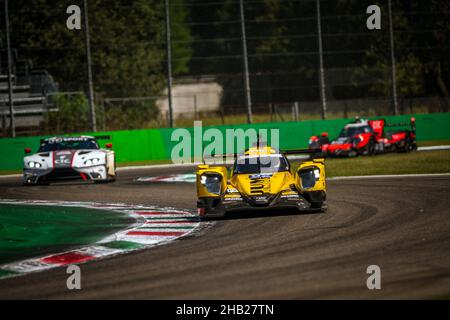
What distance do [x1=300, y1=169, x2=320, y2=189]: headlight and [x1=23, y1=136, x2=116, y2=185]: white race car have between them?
30.1ft

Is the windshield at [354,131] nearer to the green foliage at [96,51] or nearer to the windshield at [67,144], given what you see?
the windshield at [67,144]

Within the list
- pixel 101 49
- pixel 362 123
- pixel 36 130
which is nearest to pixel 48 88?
pixel 36 130

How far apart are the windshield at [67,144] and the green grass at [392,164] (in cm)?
653

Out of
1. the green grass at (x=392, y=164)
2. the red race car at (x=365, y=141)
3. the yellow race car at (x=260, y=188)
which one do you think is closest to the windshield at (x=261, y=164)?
the yellow race car at (x=260, y=188)

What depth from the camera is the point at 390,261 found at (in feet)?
32.0

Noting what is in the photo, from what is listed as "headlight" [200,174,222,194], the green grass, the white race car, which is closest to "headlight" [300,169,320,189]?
"headlight" [200,174,222,194]

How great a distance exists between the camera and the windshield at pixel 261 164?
15.1m

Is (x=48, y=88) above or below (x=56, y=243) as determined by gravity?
above

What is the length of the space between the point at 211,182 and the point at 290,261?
5.03 m

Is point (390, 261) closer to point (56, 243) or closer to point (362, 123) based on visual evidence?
point (56, 243)

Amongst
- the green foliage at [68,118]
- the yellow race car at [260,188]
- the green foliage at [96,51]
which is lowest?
the yellow race car at [260,188]

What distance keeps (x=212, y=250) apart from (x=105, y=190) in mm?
11054

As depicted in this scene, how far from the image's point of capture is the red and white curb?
10.9 m

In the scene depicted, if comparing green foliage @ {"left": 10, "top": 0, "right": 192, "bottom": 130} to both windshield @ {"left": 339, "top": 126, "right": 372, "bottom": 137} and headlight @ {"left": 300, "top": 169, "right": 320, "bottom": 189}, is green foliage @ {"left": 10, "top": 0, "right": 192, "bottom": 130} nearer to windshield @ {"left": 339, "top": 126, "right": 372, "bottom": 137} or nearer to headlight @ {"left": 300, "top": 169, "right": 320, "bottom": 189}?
windshield @ {"left": 339, "top": 126, "right": 372, "bottom": 137}
